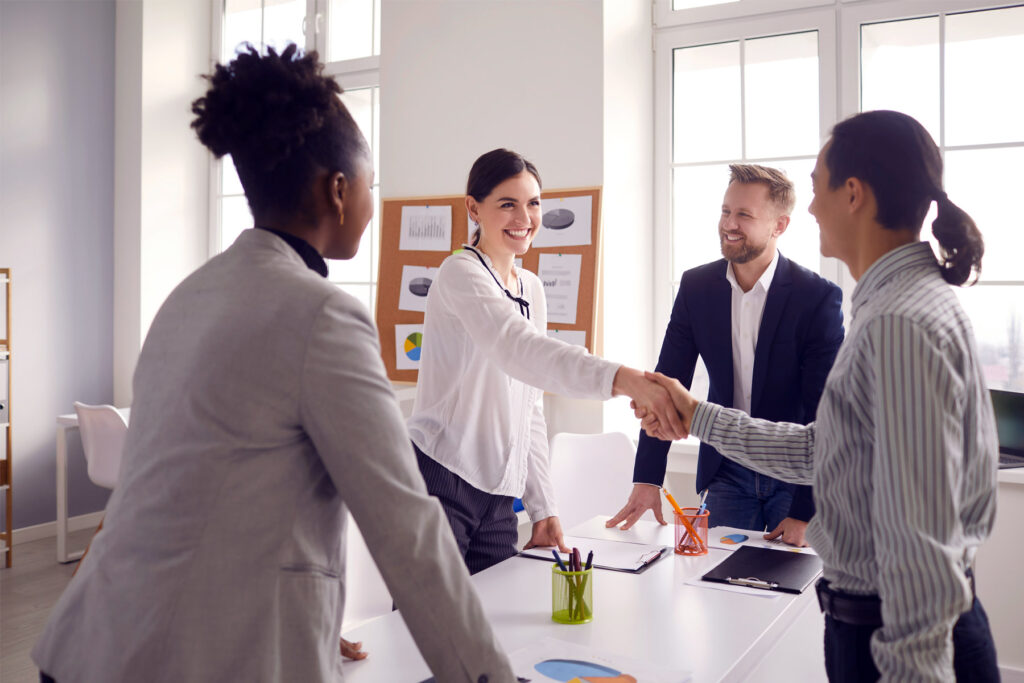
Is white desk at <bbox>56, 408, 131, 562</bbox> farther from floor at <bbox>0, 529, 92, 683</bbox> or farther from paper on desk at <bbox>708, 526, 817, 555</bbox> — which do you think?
paper on desk at <bbox>708, 526, 817, 555</bbox>

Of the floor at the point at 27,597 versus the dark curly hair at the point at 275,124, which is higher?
the dark curly hair at the point at 275,124

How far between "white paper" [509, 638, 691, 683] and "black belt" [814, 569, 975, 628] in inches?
9.9

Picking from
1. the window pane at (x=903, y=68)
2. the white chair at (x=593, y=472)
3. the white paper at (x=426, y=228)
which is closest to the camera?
the white chair at (x=593, y=472)

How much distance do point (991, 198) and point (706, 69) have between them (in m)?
1.31

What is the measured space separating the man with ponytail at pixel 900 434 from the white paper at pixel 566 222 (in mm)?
2243

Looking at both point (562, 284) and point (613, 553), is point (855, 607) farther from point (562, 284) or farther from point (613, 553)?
point (562, 284)

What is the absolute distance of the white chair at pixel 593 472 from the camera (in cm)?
308

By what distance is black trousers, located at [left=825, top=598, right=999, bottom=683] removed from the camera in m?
1.12

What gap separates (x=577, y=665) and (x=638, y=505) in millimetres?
991

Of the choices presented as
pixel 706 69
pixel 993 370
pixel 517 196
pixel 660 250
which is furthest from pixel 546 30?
pixel 993 370

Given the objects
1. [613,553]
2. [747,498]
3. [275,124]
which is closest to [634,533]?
[613,553]

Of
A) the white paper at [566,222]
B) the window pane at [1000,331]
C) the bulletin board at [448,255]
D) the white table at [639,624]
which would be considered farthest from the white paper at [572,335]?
the white table at [639,624]

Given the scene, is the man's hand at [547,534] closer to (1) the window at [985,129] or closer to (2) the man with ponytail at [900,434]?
(2) the man with ponytail at [900,434]

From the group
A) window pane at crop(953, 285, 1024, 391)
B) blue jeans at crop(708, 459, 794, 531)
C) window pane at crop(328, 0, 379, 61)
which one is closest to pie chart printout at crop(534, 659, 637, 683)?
blue jeans at crop(708, 459, 794, 531)
